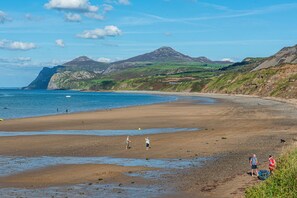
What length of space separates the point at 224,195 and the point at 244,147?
1947 cm

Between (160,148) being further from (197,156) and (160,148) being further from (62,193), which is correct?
(62,193)

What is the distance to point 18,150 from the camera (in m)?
46.2

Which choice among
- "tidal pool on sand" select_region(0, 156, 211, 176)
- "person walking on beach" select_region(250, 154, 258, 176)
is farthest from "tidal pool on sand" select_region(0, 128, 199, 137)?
"person walking on beach" select_region(250, 154, 258, 176)

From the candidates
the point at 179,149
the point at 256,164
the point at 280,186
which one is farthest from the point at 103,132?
the point at 280,186

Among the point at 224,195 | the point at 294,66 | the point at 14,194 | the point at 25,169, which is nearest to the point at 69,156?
the point at 25,169

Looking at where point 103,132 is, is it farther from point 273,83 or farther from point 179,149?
point 273,83

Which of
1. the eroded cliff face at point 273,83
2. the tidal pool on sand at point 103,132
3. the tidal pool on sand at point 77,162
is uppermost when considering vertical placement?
the eroded cliff face at point 273,83

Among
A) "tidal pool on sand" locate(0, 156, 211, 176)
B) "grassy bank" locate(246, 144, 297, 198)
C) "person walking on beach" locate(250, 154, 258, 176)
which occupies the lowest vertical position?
"tidal pool on sand" locate(0, 156, 211, 176)

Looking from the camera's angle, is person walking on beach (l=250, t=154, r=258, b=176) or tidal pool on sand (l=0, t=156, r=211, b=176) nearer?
person walking on beach (l=250, t=154, r=258, b=176)

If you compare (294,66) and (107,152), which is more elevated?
(294,66)

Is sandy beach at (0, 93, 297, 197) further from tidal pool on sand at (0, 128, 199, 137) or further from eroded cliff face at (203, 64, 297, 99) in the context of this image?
eroded cliff face at (203, 64, 297, 99)

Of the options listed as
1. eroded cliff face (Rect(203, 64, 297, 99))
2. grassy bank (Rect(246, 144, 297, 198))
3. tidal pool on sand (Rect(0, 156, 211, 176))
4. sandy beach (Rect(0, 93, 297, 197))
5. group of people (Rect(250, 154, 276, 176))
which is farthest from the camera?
eroded cliff face (Rect(203, 64, 297, 99))

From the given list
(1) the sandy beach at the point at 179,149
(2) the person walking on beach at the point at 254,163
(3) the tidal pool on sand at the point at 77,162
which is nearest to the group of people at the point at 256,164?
(2) the person walking on beach at the point at 254,163

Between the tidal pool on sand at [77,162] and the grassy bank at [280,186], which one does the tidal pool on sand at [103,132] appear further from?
the grassy bank at [280,186]
